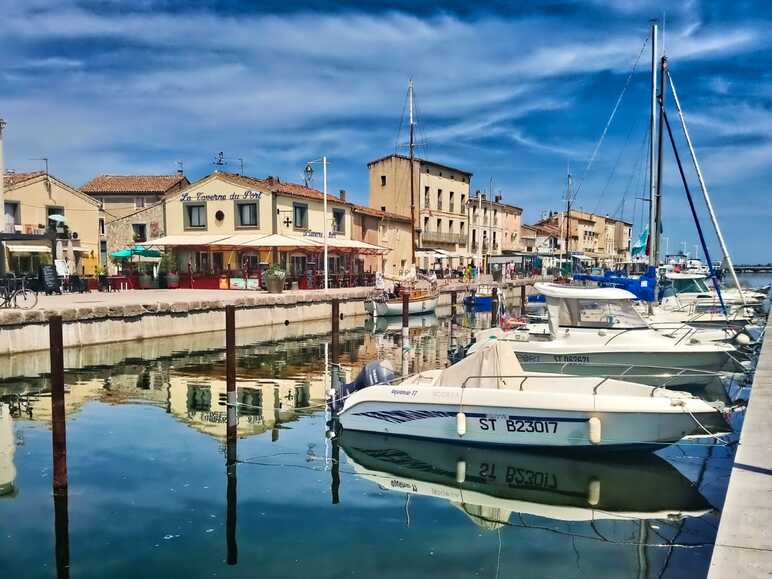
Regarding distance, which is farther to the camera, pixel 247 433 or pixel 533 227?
pixel 533 227

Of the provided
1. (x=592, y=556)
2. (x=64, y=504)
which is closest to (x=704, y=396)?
(x=592, y=556)

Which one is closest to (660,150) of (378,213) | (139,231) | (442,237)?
(378,213)

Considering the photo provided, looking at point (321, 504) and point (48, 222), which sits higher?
point (48, 222)

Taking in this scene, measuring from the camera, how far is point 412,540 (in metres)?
8.46

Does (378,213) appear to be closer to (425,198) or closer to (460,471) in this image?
(425,198)

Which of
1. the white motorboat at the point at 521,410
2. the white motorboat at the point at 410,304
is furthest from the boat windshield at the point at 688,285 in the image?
the white motorboat at the point at 521,410

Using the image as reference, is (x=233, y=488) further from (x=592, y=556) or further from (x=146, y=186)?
(x=146, y=186)

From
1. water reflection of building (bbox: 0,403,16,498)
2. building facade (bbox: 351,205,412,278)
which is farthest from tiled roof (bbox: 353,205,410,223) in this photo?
water reflection of building (bbox: 0,403,16,498)

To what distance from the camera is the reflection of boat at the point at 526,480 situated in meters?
9.47

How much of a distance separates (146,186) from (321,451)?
47.0 m

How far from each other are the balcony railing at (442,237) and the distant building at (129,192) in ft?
73.8

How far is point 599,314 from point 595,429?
7.88 meters

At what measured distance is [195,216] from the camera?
4284cm

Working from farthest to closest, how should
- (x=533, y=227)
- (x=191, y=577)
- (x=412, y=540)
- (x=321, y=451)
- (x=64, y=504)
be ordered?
(x=533, y=227), (x=321, y=451), (x=64, y=504), (x=412, y=540), (x=191, y=577)
